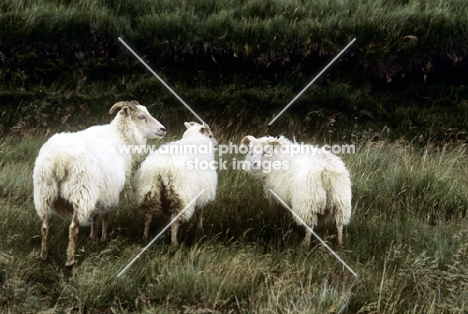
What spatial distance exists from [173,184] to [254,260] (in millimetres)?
1215

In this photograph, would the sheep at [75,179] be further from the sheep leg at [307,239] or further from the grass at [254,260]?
the sheep leg at [307,239]

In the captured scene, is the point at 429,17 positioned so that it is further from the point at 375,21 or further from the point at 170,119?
the point at 170,119

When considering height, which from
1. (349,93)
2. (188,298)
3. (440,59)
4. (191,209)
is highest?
(440,59)

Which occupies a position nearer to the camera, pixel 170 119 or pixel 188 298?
pixel 188 298

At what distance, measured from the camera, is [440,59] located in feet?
37.2

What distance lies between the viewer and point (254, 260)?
5.50 meters

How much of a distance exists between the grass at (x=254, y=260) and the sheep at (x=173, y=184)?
12.7 inches

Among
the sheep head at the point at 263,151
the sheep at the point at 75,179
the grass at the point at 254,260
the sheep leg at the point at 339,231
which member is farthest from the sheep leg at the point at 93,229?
the sheep leg at the point at 339,231

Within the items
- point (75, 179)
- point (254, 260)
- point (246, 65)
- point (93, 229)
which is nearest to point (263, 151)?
point (254, 260)

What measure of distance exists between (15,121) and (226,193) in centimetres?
504

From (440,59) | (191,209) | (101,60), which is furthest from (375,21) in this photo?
(191,209)

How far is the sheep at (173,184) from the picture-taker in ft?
20.1

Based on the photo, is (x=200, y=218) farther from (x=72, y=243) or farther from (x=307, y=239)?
(x=72, y=243)

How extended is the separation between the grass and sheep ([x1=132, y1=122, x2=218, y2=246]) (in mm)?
324
